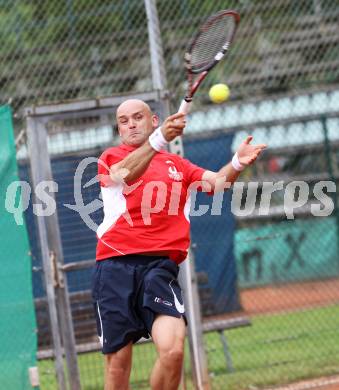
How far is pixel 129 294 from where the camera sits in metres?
6.02

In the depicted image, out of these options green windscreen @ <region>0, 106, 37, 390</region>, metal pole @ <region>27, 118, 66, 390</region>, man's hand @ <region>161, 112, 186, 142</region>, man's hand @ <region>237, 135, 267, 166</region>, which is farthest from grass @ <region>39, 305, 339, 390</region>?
man's hand @ <region>161, 112, 186, 142</region>

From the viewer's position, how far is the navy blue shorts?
6.00 metres

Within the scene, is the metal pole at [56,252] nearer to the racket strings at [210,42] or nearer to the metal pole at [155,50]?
the metal pole at [155,50]

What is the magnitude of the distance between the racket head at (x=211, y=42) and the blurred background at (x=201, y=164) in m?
1.07

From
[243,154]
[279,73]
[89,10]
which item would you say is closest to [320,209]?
[279,73]

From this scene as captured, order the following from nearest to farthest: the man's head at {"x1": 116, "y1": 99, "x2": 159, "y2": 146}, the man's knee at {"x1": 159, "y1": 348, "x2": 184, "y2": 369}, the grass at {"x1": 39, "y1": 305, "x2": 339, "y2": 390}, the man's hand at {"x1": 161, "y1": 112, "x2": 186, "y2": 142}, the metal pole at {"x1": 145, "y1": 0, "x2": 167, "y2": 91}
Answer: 1. the man's hand at {"x1": 161, "y1": 112, "x2": 186, "y2": 142}
2. the man's knee at {"x1": 159, "y1": 348, "x2": 184, "y2": 369}
3. the man's head at {"x1": 116, "y1": 99, "x2": 159, "y2": 146}
4. the metal pole at {"x1": 145, "y1": 0, "x2": 167, "y2": 91}
5. the grass at {"x1": 39, "y1": 305, "x2": 339, "y2": 390}

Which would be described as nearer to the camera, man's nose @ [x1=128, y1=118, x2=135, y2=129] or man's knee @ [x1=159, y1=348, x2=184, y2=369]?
man's knee @ [x1=159, y1=348, x2=184, y2=369]

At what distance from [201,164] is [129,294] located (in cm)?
584

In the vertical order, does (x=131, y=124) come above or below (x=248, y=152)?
above

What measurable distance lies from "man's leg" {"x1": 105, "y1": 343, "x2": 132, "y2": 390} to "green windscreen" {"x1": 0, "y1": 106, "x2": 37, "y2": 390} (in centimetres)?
92

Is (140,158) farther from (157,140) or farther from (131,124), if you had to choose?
(131,124)

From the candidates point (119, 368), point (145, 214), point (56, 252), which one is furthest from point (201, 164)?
point (119, 368)

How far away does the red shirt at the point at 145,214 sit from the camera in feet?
19.9

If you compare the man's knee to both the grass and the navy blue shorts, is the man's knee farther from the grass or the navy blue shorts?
the grass
